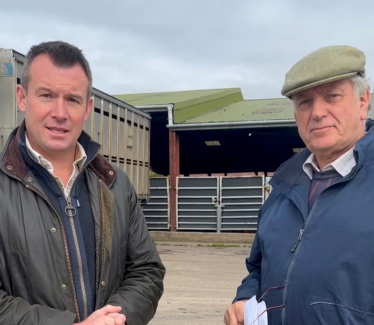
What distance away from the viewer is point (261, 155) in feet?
70.7

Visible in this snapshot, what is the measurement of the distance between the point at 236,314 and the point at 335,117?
3.43 ft

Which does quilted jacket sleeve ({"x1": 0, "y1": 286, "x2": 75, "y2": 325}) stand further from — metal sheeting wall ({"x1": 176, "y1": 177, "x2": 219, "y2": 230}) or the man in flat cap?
metal sheeting wall ({"x1": 176, "y1": 177, "x2": 219, "y2": 230})

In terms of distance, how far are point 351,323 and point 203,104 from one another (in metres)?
15.3

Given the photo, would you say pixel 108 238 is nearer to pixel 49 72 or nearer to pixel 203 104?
pixel 49 72

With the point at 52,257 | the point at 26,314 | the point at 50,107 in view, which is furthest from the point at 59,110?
the point at 26,314

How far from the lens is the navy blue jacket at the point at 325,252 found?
6.06ft

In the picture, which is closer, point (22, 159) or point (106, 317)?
point (106, 317)

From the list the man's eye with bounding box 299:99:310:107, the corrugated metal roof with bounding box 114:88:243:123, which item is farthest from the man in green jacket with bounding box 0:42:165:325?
the corrugated metal roof with bounding box 114:88:243:123

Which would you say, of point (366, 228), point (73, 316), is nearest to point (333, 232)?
point (366, 228)

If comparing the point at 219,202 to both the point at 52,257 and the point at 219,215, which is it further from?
the point at 52,257

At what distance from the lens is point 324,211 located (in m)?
1.98

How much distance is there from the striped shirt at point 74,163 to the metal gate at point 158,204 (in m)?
12.4

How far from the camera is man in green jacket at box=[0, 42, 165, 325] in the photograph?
1.94 m

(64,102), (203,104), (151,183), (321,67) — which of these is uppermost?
(203,104)
